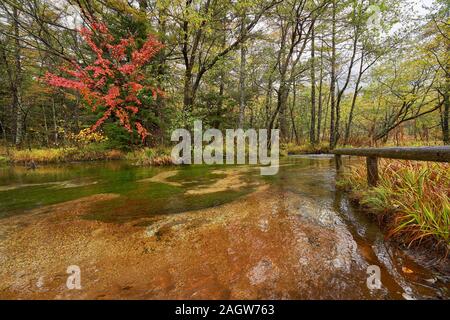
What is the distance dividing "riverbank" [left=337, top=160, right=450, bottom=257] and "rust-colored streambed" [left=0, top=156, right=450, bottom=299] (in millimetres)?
142

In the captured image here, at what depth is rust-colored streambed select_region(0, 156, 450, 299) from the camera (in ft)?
3.93

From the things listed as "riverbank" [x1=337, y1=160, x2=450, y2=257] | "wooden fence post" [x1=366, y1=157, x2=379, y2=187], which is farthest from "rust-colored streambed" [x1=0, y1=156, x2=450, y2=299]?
"wooden fence post" [x1=366, y1=157, x2=379, y2=187]

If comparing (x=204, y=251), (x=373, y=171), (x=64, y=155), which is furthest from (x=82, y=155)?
(x=373, y=171)

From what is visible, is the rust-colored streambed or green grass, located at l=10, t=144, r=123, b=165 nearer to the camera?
the rust-colored streambed

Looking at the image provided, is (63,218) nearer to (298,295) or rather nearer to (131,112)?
(298,295)

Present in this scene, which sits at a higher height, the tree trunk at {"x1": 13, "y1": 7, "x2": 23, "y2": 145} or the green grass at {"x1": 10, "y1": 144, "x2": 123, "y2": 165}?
the tree trunk at {"x1": 13, "y1": 7, "x2": 23, "y2": 145}

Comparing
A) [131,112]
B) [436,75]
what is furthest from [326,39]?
[131,112]

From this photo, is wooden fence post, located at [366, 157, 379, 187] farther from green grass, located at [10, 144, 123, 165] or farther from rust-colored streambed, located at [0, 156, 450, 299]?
green grass, located at [10, 144, 123, 165]

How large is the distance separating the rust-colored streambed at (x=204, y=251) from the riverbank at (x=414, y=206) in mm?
142

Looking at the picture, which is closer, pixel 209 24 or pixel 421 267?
pixel 421 267
